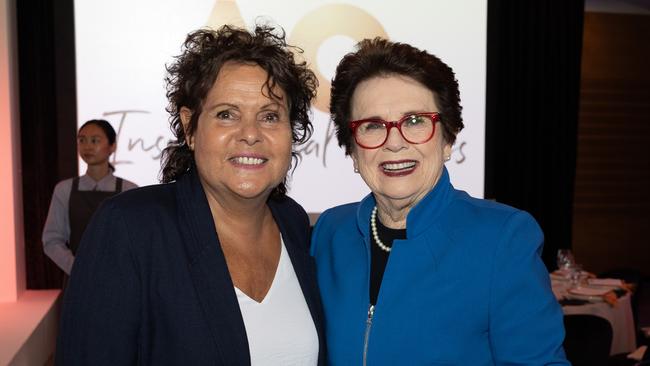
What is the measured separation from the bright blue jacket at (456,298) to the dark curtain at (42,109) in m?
4.11

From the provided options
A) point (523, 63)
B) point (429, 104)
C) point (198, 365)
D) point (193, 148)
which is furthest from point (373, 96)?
point (523, 63)

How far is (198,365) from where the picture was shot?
1.48m

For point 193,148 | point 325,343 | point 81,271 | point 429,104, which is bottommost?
point 325,343

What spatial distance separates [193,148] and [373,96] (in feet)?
1.72

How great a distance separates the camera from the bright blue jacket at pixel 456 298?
147 cm

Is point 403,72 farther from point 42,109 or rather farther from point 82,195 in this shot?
point 42,109

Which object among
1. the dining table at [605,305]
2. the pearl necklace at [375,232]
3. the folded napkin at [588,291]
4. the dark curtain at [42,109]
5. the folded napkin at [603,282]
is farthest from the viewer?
the dark curtain at [42,109]

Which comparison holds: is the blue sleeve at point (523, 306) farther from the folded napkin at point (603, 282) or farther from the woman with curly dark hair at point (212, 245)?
the folded napkin at point (603, 282)

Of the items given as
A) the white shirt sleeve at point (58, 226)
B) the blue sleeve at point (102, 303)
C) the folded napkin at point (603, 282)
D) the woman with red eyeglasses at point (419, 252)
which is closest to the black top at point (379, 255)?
the woman with red eyeglasses at point (419, 252)

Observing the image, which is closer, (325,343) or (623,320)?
(325,343)

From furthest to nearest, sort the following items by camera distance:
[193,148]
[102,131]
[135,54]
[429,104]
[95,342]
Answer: [135,54] < [102,131] < [193,148] < [429,104] < [95,342]

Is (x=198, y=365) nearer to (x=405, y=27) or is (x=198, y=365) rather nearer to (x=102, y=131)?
(x=102, y=131)

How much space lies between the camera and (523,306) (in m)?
1.47

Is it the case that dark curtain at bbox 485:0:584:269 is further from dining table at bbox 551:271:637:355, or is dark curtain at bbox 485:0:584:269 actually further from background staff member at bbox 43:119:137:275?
background staff member at bbox 43:119:137:275
